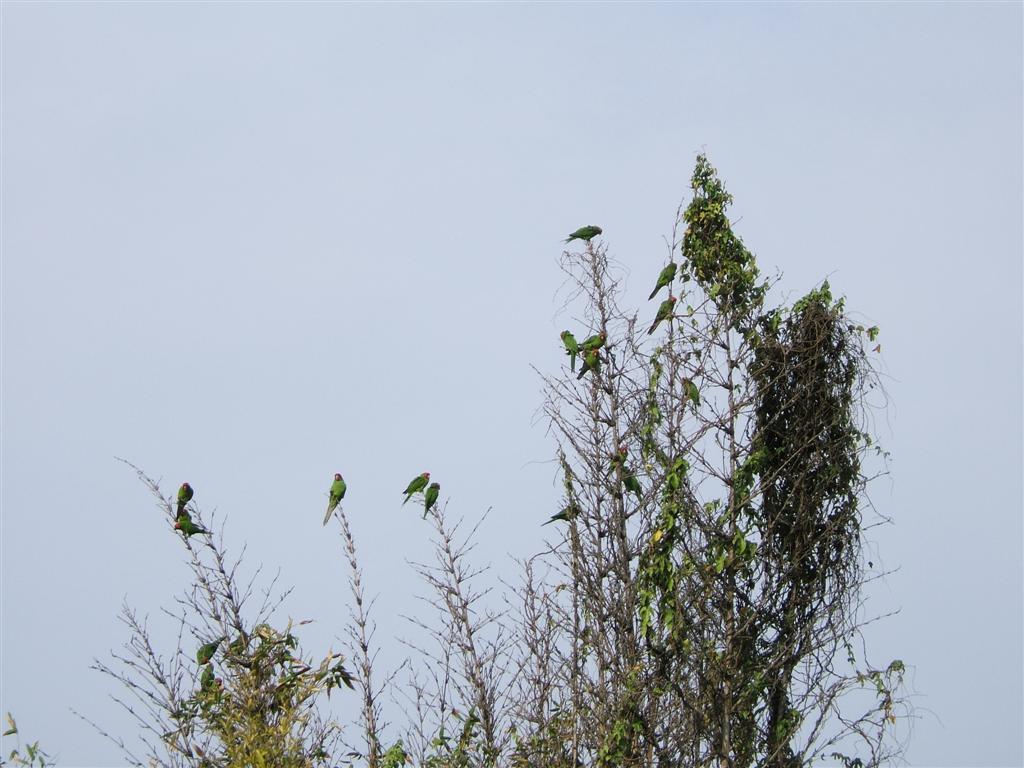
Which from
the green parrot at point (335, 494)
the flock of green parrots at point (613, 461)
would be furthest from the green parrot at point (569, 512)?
the green parrot at point (335, 494)

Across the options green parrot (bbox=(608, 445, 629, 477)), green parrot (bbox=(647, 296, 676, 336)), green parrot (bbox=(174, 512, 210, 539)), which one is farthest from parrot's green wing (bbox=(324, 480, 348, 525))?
green parrot (bbox=(647, 296, 676, 336))

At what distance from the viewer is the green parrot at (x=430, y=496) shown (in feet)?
42.7

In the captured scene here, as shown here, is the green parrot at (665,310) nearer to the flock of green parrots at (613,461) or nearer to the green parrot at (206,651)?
the flock of green parrots at (613,461)

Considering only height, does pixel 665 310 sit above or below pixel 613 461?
above

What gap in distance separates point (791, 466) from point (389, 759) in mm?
6500

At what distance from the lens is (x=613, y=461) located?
14.2 metres

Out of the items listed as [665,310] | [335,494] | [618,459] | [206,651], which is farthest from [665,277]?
[206,651]

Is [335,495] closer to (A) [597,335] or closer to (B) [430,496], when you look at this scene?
(B) [430,496]

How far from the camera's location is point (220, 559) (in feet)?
36.6

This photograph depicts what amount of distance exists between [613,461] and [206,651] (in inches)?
203

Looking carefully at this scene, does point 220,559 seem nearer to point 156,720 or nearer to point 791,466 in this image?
point 156,720

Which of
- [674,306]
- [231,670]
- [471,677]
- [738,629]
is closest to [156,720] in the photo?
[231,670]

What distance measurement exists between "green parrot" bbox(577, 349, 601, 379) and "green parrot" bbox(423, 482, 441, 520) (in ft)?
7.94

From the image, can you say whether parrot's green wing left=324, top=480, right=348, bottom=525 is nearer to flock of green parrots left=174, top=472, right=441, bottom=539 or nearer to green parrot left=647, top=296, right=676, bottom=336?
flock of green parrots left=174, top=472, right=441, bottom=539
